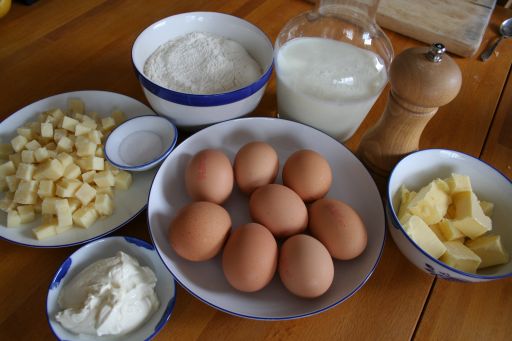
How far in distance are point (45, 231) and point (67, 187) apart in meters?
0.09

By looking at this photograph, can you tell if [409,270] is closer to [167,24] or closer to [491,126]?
[491,126]

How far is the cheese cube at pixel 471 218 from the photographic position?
639 millimetres

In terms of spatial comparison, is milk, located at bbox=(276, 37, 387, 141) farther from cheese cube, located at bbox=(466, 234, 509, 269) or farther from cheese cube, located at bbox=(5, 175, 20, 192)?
cheese cube, located at bbox=(5, 175, 20, 192)

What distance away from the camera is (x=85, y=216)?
2.21ft

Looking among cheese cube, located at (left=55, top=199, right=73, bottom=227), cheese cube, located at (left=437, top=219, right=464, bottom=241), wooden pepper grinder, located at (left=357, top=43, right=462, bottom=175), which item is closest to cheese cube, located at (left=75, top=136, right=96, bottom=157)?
cheese cube, located at (left=55, top=199, right=73, bottom=227)

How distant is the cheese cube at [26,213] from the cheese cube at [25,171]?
0.18 ft

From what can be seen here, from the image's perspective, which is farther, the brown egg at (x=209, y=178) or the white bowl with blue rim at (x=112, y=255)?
the brown egg at (x=209, y=178)

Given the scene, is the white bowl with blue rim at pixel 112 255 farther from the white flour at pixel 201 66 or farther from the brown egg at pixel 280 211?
the white flour at pixel 201 66

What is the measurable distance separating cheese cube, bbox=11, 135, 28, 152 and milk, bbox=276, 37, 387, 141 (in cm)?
55

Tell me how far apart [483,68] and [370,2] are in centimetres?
45

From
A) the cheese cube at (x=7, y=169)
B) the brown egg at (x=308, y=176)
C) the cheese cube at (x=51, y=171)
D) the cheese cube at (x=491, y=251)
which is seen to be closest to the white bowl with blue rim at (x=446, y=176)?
the cheese cube at (x=491, y=251)

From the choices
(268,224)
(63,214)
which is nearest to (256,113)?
(268,224)

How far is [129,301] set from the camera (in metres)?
0.56

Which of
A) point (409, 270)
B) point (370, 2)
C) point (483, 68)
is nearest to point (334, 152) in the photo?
point (409, 270)
